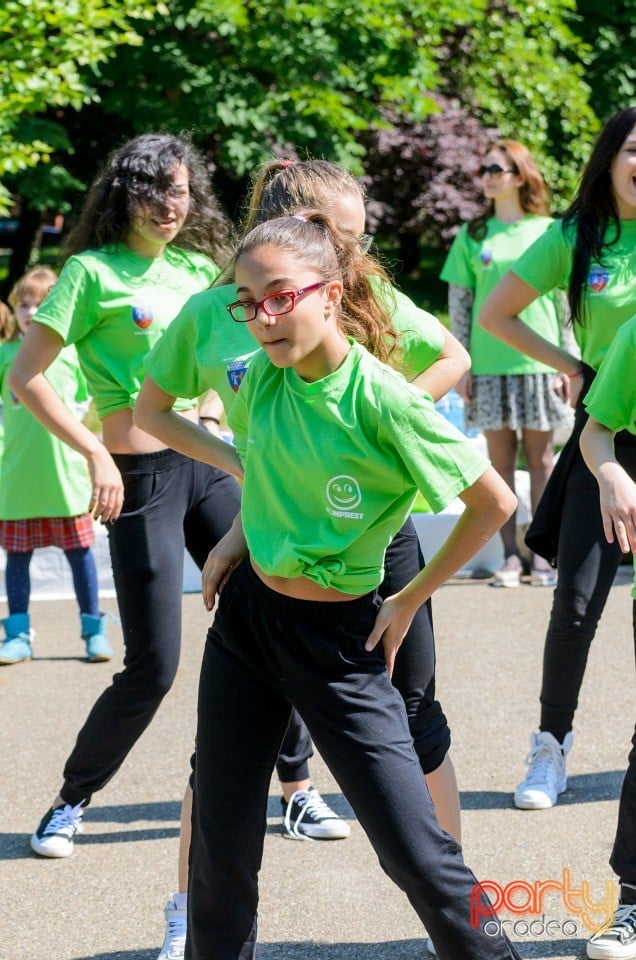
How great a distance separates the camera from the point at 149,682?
3.73 meters

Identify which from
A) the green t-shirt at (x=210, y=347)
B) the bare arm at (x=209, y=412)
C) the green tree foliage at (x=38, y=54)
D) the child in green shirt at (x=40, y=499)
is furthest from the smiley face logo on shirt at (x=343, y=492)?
the green tree foliage at (x=38, y=54)

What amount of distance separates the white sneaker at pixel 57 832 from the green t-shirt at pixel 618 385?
189 cm

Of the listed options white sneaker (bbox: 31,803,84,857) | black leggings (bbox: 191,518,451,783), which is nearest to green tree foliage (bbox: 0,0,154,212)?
white sneaker (bbox: 31,803,84,857)

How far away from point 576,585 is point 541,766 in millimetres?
643

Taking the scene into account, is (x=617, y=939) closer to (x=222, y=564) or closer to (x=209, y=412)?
(x=222, y=564)

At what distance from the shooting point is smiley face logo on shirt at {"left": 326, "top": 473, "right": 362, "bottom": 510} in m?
2.43

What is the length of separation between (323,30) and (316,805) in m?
12.2

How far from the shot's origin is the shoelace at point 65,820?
3883mm

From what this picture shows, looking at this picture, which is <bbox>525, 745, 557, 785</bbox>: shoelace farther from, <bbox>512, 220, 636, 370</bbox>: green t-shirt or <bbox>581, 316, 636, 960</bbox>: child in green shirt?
<bbox>512, 220, 636, 370</bbox>: green t-shirt

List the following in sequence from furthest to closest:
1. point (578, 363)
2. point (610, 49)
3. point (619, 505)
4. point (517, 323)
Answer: point (610, 49)
point (517, 323)
point (578, 363)
point (619, 505)

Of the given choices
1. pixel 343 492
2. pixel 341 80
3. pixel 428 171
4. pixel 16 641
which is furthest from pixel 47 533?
pixel 428 171

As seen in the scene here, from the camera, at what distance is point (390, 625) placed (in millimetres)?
2533

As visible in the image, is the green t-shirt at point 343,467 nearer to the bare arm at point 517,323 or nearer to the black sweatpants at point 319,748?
the black sweatpants at point 319,748

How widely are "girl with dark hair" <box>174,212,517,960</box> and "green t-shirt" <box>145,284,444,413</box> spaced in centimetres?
35
